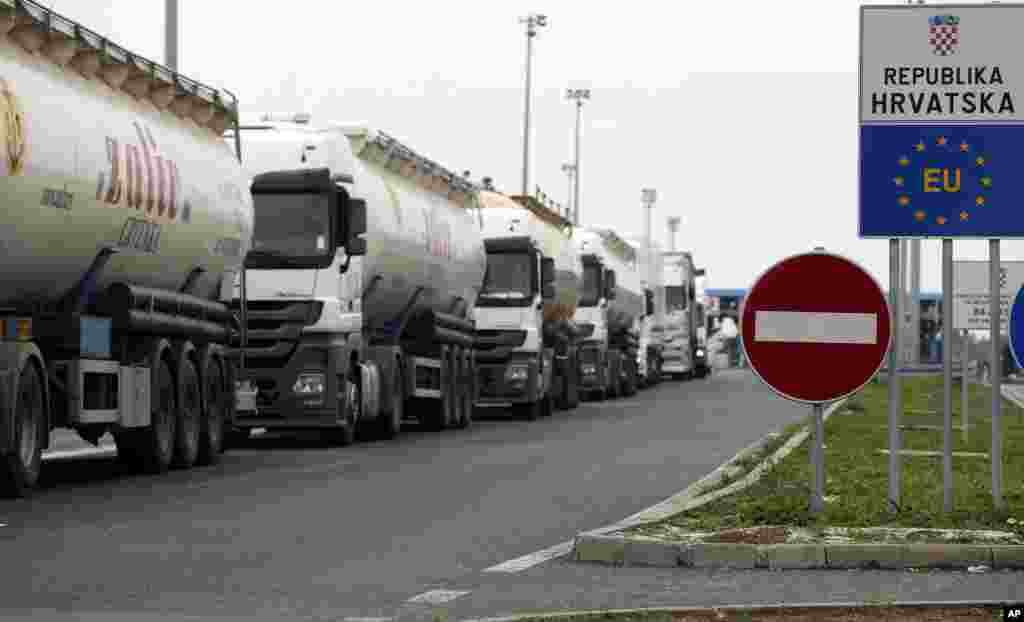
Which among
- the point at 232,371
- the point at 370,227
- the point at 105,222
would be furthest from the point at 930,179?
the point at 370,227

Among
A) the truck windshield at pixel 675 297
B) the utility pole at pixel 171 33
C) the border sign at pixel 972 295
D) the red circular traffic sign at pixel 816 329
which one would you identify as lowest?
the red circular traffic sign at pixel 816 329

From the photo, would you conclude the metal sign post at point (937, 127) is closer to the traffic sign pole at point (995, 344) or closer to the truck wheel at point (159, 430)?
the traffic sign pole at point (995, 344)

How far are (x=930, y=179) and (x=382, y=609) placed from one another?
5.44 m

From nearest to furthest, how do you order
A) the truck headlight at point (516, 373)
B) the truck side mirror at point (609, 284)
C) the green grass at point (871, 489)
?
the green grass at point (871, 489) < the truck headlight at point (516, 373) < the truck side mirror at point (609, 284)

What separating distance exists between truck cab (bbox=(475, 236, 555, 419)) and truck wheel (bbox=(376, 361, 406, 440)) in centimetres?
941

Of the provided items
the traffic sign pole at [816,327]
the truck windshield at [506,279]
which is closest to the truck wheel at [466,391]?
the truck windshield at [506,279]

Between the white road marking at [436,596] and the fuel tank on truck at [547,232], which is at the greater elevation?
the fuel tank on truck at [547,232]

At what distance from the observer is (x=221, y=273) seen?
26.8m

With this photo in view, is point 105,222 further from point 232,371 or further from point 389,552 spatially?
point 389,552

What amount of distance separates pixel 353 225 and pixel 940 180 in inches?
578

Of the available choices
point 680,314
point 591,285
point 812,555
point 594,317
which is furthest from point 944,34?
point 680,314

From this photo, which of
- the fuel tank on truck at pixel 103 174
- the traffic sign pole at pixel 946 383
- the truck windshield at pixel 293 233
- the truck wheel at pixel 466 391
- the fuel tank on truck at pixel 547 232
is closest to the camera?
the traffic sign pole at pixel 946 383

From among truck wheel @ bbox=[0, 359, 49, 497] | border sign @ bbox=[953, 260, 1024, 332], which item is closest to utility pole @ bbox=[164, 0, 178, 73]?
border sign @ bbox=[953, 260, 1024, 332]

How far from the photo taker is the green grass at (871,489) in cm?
1482
